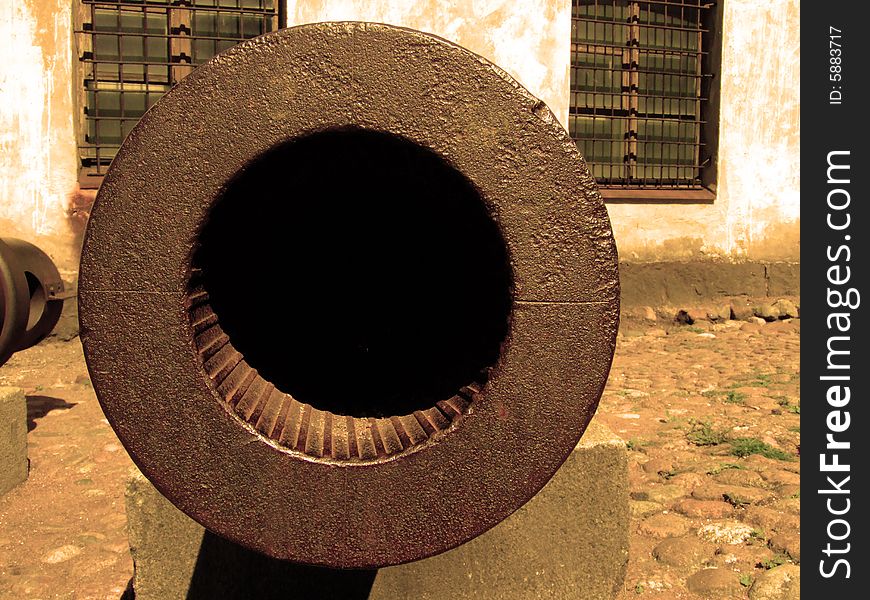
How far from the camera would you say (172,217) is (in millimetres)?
1536

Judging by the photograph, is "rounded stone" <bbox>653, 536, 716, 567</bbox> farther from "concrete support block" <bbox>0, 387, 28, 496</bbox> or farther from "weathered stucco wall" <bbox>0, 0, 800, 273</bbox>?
"weathered stucco wall" <bbox>0, 0, 800, 273</bbox>

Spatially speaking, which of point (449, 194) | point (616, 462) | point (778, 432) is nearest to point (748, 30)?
point (778, 432)

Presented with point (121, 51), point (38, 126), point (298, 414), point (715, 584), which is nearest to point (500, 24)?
point (121, 51)

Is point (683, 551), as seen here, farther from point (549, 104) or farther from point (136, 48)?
point (136, 48)

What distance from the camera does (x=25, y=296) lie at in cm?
444

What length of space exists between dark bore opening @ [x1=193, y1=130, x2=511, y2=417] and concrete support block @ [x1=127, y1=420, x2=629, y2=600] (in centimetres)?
59

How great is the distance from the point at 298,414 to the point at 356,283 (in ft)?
1.81

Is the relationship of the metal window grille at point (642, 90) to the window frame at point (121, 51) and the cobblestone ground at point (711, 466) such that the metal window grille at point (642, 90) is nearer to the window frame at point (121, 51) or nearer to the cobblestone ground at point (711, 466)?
the cobblestone ground at point (711, 466)

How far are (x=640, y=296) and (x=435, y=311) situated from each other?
6.39 metres

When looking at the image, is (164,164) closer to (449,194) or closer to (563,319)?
(449,194)

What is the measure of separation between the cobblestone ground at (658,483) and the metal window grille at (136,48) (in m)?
1.88

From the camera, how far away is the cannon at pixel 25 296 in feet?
14.1

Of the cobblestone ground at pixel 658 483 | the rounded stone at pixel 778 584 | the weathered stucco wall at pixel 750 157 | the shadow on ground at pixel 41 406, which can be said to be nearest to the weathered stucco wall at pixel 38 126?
the cobblestone ground at pixel 658 483

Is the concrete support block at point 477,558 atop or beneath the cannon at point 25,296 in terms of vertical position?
beneath
